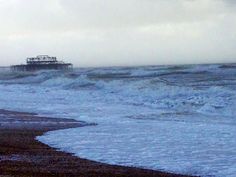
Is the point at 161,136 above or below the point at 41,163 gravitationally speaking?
below

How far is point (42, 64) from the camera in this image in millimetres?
91812

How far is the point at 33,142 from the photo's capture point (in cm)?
1049

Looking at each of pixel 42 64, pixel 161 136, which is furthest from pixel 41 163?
pixel 42 64

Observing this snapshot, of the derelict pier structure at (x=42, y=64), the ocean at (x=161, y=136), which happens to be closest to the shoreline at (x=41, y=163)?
the ocean at (x=161, y=136)

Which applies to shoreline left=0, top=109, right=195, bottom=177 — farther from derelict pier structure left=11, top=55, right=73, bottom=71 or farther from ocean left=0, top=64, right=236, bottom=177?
derelict pier structure left=11, top=55, right=73, bottom=71

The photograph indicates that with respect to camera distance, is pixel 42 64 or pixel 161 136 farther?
pixel 42 64

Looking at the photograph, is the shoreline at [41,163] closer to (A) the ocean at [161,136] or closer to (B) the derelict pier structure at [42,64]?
(A) the ocean at [161,136]

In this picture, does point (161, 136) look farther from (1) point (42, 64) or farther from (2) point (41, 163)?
(1) point (42, 64)

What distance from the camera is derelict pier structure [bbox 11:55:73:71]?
90.5 m

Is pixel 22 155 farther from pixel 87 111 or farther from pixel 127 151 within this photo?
pixel 87 111

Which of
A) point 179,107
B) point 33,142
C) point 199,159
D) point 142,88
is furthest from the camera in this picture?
point 142,88

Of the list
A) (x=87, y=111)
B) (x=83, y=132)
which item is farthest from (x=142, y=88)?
(x=83, y=132)

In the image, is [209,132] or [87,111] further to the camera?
[87,111]

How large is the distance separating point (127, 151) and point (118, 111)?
8.81 meters
